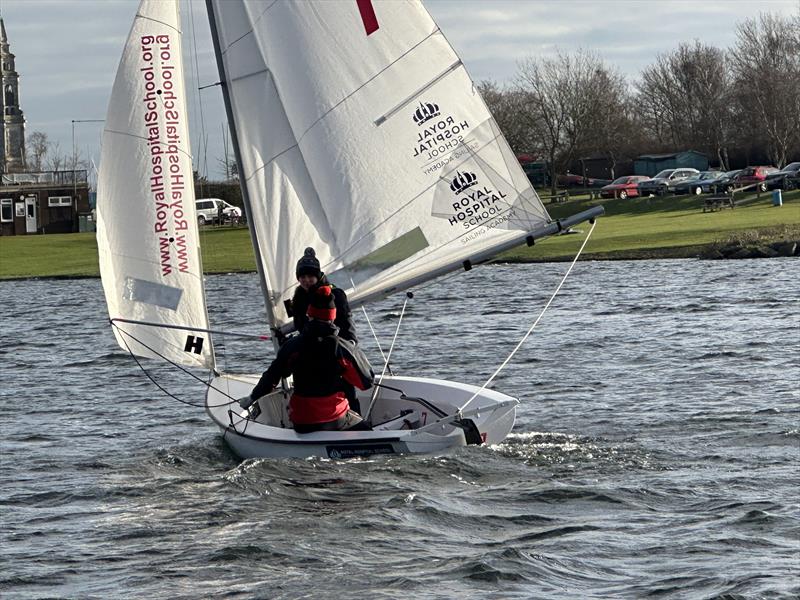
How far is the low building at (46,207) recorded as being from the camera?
269 feet

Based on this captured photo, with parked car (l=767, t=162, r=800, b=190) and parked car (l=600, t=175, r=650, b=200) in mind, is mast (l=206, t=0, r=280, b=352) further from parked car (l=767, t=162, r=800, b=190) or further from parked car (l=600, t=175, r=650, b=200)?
parked car (l=600, t=175, r=650, b=200)

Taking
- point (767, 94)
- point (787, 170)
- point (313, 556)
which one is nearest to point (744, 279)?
point (313, 556)

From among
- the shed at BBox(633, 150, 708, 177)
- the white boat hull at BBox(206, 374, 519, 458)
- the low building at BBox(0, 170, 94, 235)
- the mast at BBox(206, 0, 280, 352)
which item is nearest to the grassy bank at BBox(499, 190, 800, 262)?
the shed at BBox(633, 150, 708, 177)

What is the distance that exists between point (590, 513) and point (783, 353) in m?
10.1

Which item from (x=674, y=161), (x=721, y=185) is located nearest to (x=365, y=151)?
(x=721, y=185)

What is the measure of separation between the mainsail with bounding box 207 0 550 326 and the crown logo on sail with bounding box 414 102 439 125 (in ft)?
0.03

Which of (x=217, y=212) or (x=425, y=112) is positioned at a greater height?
(x=217, y=212)

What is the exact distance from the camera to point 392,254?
13.9 m

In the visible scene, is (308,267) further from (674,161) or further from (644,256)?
(674,161)

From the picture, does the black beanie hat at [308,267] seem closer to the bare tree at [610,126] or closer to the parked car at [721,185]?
the parked car at [721,185]

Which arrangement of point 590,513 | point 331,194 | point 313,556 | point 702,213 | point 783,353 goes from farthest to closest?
point 702,213
point 783,353
point 331,194
point 590,513
point 313,556

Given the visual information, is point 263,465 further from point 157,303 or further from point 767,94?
point 767,94

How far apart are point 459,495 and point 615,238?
36365mm

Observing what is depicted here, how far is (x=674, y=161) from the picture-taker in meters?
92.2
